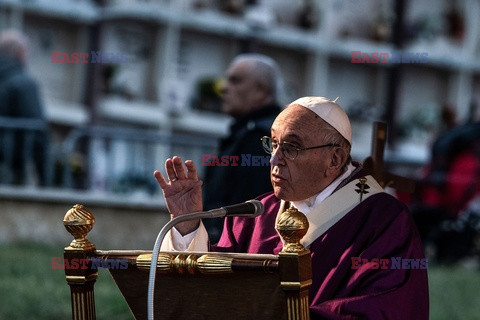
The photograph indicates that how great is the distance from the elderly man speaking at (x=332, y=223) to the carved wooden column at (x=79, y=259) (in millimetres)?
362

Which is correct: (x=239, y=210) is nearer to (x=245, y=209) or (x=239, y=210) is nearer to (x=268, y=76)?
(x=245, y=209)

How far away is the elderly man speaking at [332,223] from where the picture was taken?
12.1 ft

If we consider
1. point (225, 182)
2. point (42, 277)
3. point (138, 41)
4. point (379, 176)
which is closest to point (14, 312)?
point (42, 277)

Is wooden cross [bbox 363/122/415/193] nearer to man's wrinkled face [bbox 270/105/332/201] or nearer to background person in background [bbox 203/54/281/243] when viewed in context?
man's wrinkled face [bbox 270/105/332/201]

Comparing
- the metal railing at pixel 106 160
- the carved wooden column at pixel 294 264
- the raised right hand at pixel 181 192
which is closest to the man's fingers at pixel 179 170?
the raised right hand at pixel 181 192

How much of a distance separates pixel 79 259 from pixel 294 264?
734mm

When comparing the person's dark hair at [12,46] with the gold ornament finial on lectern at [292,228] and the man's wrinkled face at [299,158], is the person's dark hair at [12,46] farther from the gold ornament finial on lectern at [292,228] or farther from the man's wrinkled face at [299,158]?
the gold ornament finial on lectern at [292,228]

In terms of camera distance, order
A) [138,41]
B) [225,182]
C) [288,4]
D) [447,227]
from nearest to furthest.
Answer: [225,182] → [447,227] → [138,41] → [288,4]

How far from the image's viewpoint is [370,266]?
371cm

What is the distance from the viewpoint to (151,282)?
3.51 m

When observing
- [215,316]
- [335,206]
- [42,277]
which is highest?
[335,206]

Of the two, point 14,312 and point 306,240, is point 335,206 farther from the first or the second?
point 14,312

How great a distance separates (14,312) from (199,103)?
41.9ft

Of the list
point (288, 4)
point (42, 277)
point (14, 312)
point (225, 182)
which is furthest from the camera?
point (288, 4)
